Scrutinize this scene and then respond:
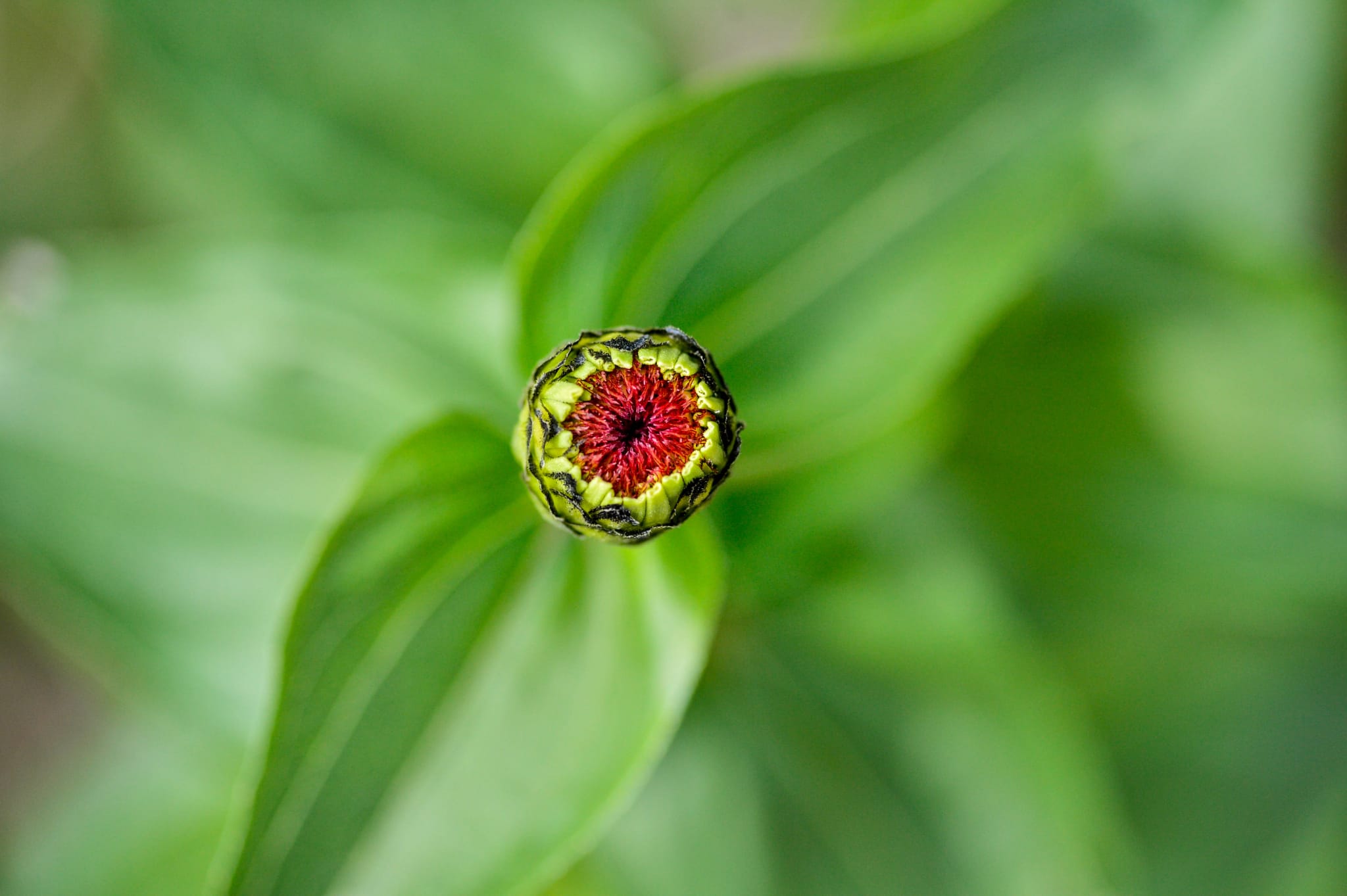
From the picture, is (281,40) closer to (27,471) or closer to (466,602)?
(27,471)

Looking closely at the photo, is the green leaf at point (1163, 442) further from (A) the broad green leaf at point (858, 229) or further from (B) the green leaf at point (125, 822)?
(B) the green leaf at point (125, 822)

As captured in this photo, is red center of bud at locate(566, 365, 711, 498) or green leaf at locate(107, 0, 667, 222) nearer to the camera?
red center of bud at locate(566, 365, 711, 498)

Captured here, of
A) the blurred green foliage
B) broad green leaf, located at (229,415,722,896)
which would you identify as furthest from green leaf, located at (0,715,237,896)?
broad green leaf, located at (229,415,722,896)

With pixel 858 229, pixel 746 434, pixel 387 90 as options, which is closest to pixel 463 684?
pixel 746 434

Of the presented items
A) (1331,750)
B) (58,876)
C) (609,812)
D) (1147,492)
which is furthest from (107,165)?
(1331,750)

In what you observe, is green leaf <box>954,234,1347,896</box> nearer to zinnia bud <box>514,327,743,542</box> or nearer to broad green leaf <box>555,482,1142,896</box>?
broad green leaf <box>555,482,1142,896</box>

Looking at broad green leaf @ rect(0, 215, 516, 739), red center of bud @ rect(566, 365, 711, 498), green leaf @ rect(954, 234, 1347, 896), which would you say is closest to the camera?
red center of bud @ rect(566, 365, 711, 498)

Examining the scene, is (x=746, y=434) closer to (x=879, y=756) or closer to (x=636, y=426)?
(x=636, y=426)
